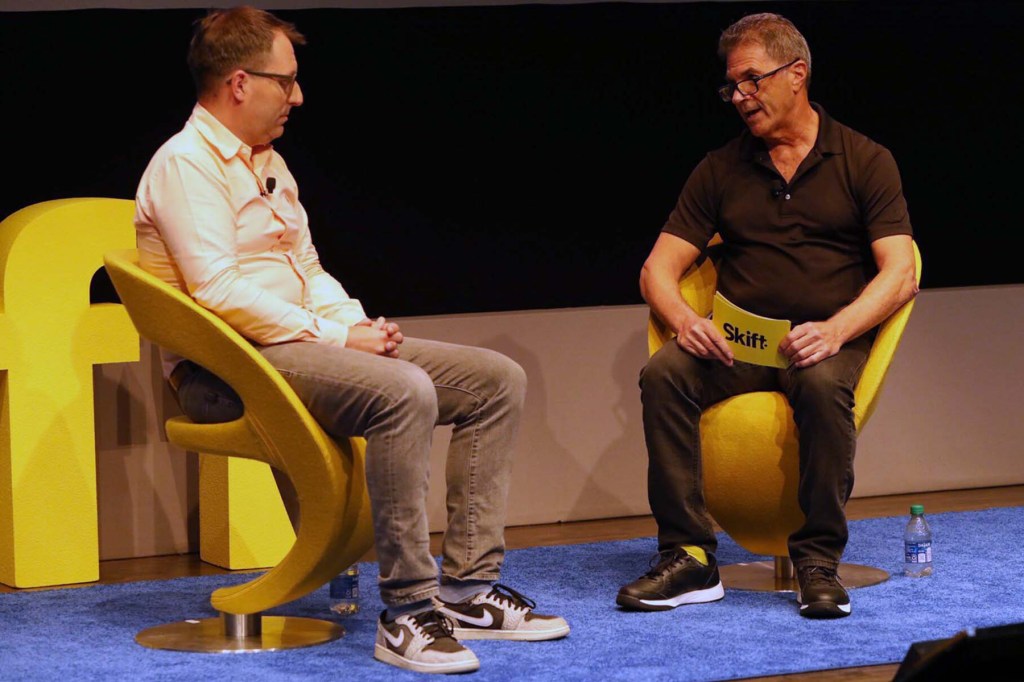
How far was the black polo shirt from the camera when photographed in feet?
13.3

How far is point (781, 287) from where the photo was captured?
4.06 m

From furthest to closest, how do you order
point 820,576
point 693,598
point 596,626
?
point 693,598 < point 820,576 < point 596,626

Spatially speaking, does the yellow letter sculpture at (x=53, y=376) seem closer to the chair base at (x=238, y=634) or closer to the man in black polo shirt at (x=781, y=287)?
the chair base at (x=238, y=634)

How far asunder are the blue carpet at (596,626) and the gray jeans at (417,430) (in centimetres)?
20

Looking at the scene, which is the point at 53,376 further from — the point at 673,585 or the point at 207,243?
the point at 673,585

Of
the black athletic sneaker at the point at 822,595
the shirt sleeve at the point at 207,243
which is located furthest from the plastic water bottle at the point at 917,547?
the shirt sleeve at the point at 207,243

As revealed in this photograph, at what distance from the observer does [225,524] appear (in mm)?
4449

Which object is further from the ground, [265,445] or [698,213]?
[698,213]

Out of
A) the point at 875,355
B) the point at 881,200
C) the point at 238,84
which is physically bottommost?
the point at 875,355

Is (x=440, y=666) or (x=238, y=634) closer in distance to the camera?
(x=440, y=666)

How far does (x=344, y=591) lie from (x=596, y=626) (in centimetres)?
62

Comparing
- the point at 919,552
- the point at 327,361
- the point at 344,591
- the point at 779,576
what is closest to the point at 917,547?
the point at 919,552

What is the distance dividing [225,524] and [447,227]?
120 cm

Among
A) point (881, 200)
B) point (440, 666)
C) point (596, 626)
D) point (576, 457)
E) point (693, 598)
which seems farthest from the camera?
point (576, 457)
